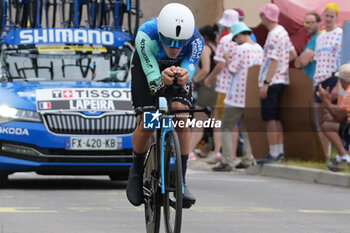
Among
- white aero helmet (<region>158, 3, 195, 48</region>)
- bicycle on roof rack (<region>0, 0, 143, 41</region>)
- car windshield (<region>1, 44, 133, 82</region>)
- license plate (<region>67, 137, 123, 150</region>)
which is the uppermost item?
white aero helmet (<region>158, 3, 195, 48</region>)

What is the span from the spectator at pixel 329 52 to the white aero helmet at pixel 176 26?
25.1ft

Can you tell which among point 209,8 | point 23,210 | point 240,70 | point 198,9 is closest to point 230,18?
point 198,9

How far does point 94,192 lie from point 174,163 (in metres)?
4.94

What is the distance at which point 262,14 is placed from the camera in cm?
1566

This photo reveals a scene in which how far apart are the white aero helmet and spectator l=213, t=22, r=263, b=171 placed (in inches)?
344

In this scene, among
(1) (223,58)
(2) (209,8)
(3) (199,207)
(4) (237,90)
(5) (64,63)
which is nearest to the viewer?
(3) (199,207)

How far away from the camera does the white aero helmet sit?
23.4 ft

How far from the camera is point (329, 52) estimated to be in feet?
48.0

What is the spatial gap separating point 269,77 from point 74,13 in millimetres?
3030

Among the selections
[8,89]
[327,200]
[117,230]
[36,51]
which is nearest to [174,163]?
[117,230]

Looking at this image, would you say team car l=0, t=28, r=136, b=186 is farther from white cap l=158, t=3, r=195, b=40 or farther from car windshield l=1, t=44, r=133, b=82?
white cap l=158, t=3, r=195, b=40

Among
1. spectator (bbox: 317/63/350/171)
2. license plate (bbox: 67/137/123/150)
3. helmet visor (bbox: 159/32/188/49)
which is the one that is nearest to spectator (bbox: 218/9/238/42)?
spectator (bbox: 317/63/350/171)

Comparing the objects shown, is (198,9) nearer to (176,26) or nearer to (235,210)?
(235,210)

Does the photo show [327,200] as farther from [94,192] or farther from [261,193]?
[94,192]
